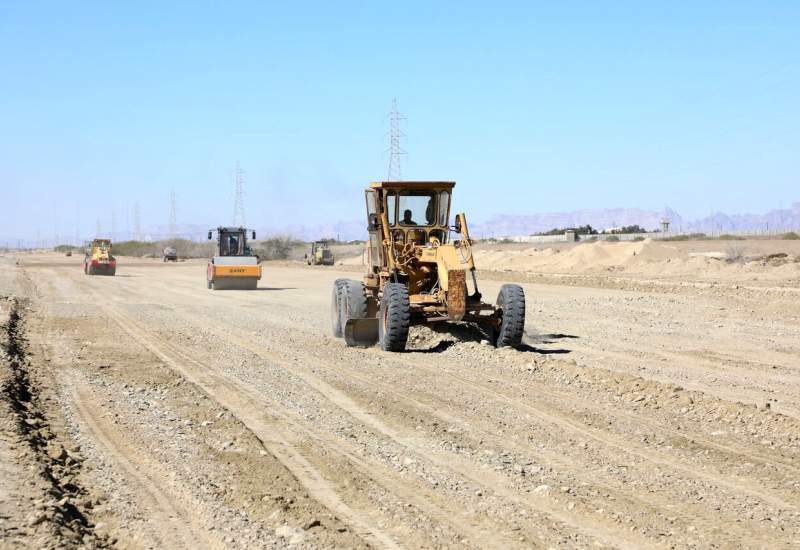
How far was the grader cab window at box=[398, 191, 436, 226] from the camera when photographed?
16.2 metres

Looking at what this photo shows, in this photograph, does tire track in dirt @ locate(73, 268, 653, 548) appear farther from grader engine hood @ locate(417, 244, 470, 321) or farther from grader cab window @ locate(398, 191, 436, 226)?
grader cab window @ locate(398, 191, 436, 226)

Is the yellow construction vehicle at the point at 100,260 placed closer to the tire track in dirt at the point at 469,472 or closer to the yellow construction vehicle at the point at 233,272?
the yellow construction vehicle at the point at 233,272

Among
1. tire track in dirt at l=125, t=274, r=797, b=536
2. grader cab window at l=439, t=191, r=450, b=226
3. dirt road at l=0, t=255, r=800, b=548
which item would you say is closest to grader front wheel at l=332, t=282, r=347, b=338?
dirt road at l=0, t=255, r=800, b=548

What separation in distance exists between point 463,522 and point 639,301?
66.9 feet

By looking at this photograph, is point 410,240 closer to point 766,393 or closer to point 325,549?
point 766,393

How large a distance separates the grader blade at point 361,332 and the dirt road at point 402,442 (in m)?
0.66

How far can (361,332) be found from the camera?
1584cm

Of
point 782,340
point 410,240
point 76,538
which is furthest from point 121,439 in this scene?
point 782,340

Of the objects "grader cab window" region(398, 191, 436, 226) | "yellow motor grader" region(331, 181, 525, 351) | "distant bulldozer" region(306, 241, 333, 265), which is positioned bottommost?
"distant bulldozer" region(306, 241, 333, 265)

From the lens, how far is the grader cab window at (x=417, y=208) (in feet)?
53.2

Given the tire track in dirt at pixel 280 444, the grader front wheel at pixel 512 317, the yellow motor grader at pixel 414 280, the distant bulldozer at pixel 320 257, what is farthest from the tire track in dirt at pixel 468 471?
the distant bulldozer at pixel 320 257

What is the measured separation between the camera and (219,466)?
7.47m

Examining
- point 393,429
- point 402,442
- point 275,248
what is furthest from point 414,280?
point 275,248

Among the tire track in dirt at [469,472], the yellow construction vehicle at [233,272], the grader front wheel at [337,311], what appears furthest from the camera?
the yellow construction vehicle at [233,272]
